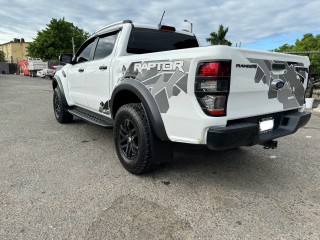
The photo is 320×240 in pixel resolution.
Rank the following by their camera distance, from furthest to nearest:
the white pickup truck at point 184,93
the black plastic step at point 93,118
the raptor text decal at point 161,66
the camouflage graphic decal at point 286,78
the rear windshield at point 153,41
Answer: the black plastic step at point 93,118 < the rear windshield at point 153,41 < the camouflage graphic decal at point 286,78 < the raptor text decal at point 161,66 < the white pickup truck at point 184,93

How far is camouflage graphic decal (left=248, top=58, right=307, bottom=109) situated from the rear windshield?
71.5 inches

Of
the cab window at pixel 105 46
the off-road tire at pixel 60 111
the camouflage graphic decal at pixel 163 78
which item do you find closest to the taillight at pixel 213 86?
the camouflage graphic decal at pixel 163 78

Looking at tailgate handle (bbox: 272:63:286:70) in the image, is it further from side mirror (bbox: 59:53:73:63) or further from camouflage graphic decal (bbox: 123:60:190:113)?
side mirror (bbox: 59:53:73:63)

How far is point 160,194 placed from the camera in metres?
2.93

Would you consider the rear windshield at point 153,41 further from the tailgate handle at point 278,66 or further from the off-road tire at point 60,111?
the off-road tire at point 60,111

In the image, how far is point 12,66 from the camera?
54.9 m

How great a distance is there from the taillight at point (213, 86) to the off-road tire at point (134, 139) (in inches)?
32.2

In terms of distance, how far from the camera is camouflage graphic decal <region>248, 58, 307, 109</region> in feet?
8.97

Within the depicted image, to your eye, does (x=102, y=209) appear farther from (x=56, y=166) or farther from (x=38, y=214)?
(x=56, y=166)

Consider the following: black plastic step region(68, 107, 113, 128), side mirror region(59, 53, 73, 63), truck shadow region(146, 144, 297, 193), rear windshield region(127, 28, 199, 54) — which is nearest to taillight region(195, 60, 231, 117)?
truck shadow region(146, 144, 297, 193)

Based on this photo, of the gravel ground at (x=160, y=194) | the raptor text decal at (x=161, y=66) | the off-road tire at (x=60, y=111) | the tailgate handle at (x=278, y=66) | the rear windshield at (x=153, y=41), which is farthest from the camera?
the off-road tire at (x=60, y=111)

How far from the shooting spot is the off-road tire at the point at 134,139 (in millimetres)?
3031

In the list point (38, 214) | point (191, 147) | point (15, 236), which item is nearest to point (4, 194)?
point (38, 214)

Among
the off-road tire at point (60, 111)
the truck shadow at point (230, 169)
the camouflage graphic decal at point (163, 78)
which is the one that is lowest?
the truck shadow at point (230, 169)
